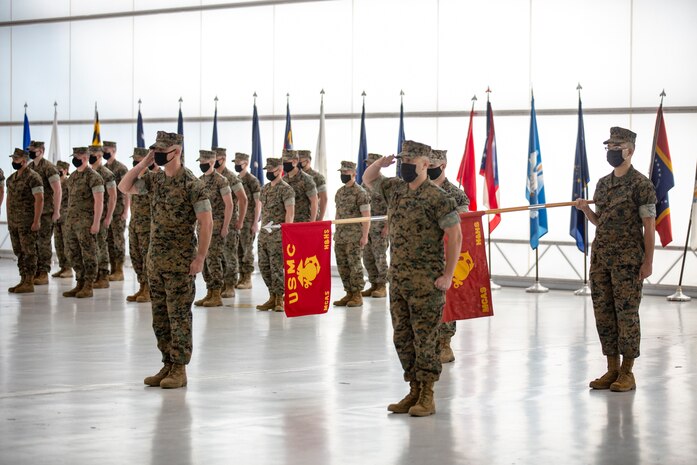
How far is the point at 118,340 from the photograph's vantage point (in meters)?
10.3

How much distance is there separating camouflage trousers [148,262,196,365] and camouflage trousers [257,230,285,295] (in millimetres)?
4766

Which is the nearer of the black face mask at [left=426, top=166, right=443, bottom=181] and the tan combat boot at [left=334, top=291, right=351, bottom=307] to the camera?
the black face mask at [left=426, top=166, right=443, bottom=181]

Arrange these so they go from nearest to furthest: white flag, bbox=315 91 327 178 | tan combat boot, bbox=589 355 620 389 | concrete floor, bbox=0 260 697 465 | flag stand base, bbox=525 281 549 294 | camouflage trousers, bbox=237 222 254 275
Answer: concrete floor, bbox=0 260 697 465
tan combat boot, bbox=589 355 620 389
camouflage trousers, bbox=237 222 254 275
flag stand base, bbox=525 281 549 294
white flag, bbox=315 91 327 178

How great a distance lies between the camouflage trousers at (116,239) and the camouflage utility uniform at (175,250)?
812cm

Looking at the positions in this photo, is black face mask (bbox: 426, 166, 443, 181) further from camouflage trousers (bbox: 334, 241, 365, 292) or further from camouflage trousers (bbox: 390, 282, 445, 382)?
camouflage trousers (bbox: 334, 241, 365, 292)

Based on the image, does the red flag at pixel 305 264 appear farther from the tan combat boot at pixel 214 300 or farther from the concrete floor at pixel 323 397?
the tan combat boot at pixel 214 300

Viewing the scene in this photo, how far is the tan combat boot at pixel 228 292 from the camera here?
1428 cm

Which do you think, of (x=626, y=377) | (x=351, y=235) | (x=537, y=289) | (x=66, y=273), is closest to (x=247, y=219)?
(x=351, y=235)

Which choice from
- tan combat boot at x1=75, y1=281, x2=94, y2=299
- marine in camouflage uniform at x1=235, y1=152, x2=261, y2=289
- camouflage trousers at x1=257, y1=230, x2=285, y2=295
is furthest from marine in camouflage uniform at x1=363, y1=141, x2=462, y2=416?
tan combat boot at x1=75, y1=281, x2=94, y2=299

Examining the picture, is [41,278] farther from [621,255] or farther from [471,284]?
[621,255]

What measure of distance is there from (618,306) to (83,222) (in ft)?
26.7

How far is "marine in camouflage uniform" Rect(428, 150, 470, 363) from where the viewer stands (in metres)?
8.09

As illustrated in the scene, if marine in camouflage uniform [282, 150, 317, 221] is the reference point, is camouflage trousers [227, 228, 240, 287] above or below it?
below

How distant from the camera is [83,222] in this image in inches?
555
